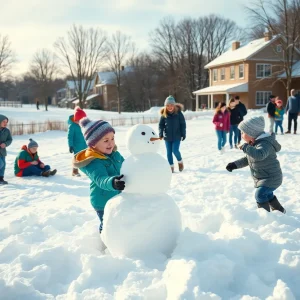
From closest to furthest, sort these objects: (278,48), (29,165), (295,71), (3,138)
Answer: (3,138)
(29,165)
(295,71)
(278,48)

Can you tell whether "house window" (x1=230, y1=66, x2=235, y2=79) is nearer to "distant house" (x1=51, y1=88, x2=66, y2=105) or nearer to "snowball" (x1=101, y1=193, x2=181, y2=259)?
"snowball" (x1=101, y1=193, x2=181, y2=259)

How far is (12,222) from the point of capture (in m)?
4.49

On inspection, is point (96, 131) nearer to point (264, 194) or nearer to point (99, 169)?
point (99, 169)

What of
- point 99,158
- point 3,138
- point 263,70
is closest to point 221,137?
point 3,138

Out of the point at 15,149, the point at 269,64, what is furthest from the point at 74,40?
the point at 15,149

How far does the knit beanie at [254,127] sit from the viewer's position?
4.07 metres

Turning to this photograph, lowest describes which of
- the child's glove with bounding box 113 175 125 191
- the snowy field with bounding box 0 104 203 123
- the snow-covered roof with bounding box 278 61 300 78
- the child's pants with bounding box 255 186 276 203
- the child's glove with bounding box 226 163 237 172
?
the child's pants with bounding box 255 186 276 203

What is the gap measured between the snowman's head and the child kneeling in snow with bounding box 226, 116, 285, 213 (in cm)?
151

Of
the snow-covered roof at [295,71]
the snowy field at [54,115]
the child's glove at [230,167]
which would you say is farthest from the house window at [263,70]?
the child's glove at [230,167]

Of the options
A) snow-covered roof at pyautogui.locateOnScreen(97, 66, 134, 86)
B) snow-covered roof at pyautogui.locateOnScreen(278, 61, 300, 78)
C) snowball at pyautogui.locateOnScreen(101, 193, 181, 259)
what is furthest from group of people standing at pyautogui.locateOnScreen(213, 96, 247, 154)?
snow-covered roof at pyautogui.locateOnScreen(97, 66, 134, 86)

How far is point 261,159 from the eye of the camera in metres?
3.98

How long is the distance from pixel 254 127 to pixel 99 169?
215cm

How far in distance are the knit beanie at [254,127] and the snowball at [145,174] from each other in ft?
5.44

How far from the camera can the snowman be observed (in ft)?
9.55
